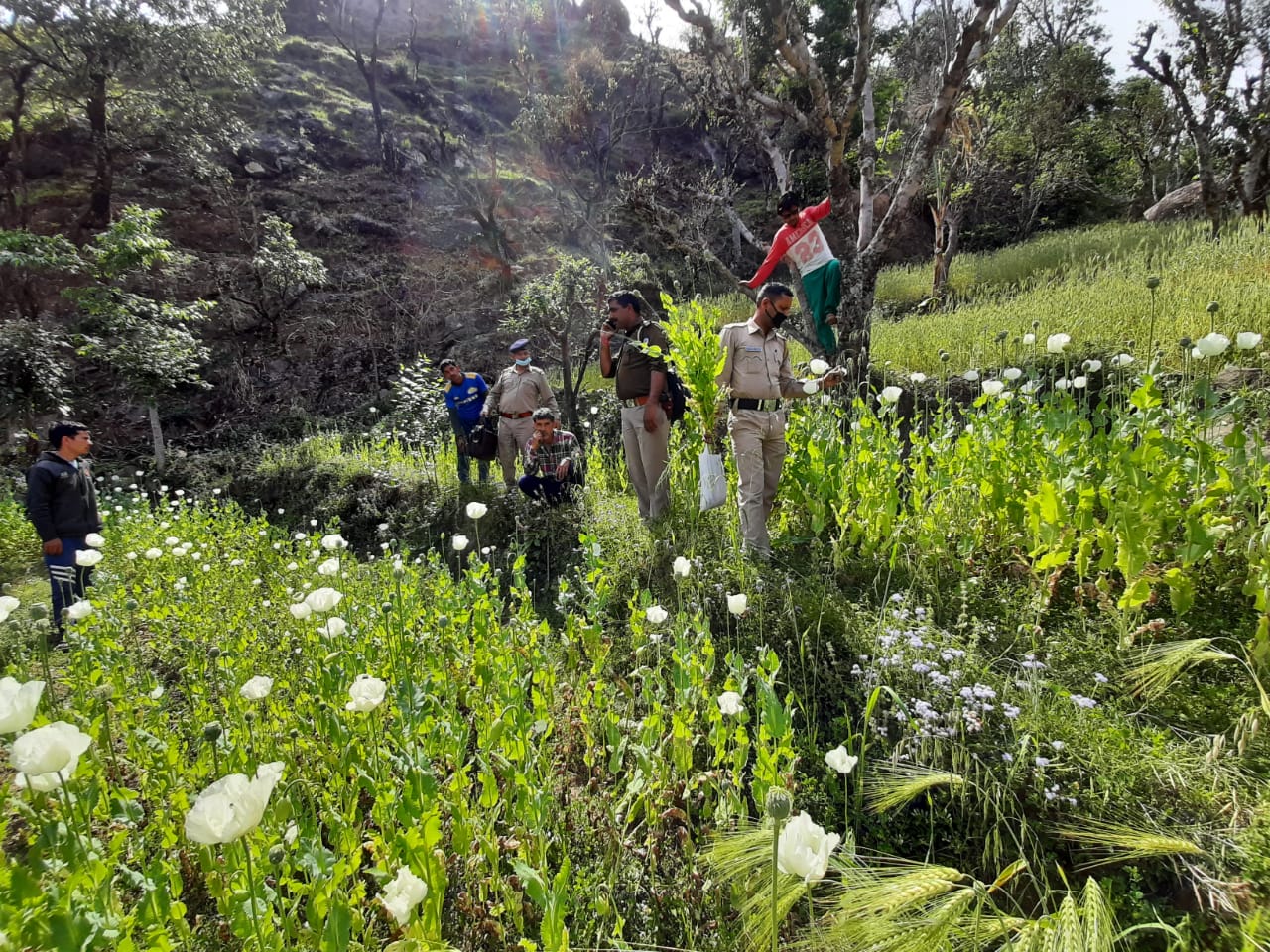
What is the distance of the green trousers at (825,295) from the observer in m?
4.96

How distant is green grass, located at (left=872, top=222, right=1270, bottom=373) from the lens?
543 centimetres

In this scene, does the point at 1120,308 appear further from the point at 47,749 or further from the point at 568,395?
the point at 47,749

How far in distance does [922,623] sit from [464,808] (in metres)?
2.14

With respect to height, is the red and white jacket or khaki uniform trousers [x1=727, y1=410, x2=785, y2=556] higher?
the red and white jacket

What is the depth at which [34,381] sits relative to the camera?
8.66 meters

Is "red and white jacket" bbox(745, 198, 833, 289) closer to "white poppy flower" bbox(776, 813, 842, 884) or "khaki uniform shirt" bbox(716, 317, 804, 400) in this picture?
"khaki uniform shirt" bbox(716, 317, 804, 400)

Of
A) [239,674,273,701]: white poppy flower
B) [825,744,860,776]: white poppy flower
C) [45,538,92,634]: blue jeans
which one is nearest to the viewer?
[825,744,860,776]: white poppy flower

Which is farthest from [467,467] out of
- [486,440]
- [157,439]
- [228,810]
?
[157,439]

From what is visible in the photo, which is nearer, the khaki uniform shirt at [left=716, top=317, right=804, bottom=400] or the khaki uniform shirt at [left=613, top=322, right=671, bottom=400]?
the khaki uniform shirt at [left=716, top=317, right=804, bottom=400]

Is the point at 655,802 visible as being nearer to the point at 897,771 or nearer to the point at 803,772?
the point at 803,772

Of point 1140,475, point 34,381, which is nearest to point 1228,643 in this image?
point 1140,475

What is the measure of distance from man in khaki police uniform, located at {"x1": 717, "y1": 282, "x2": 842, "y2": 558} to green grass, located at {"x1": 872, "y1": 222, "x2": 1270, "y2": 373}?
2.30 metres

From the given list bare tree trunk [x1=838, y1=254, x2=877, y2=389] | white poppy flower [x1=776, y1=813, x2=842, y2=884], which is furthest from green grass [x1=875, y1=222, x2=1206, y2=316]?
white poppy flower [x1=776, y1=813, x2=842, y2=884]

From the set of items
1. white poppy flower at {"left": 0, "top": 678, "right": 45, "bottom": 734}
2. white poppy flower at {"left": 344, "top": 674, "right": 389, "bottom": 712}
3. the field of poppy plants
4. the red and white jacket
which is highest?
the red and white jacket
